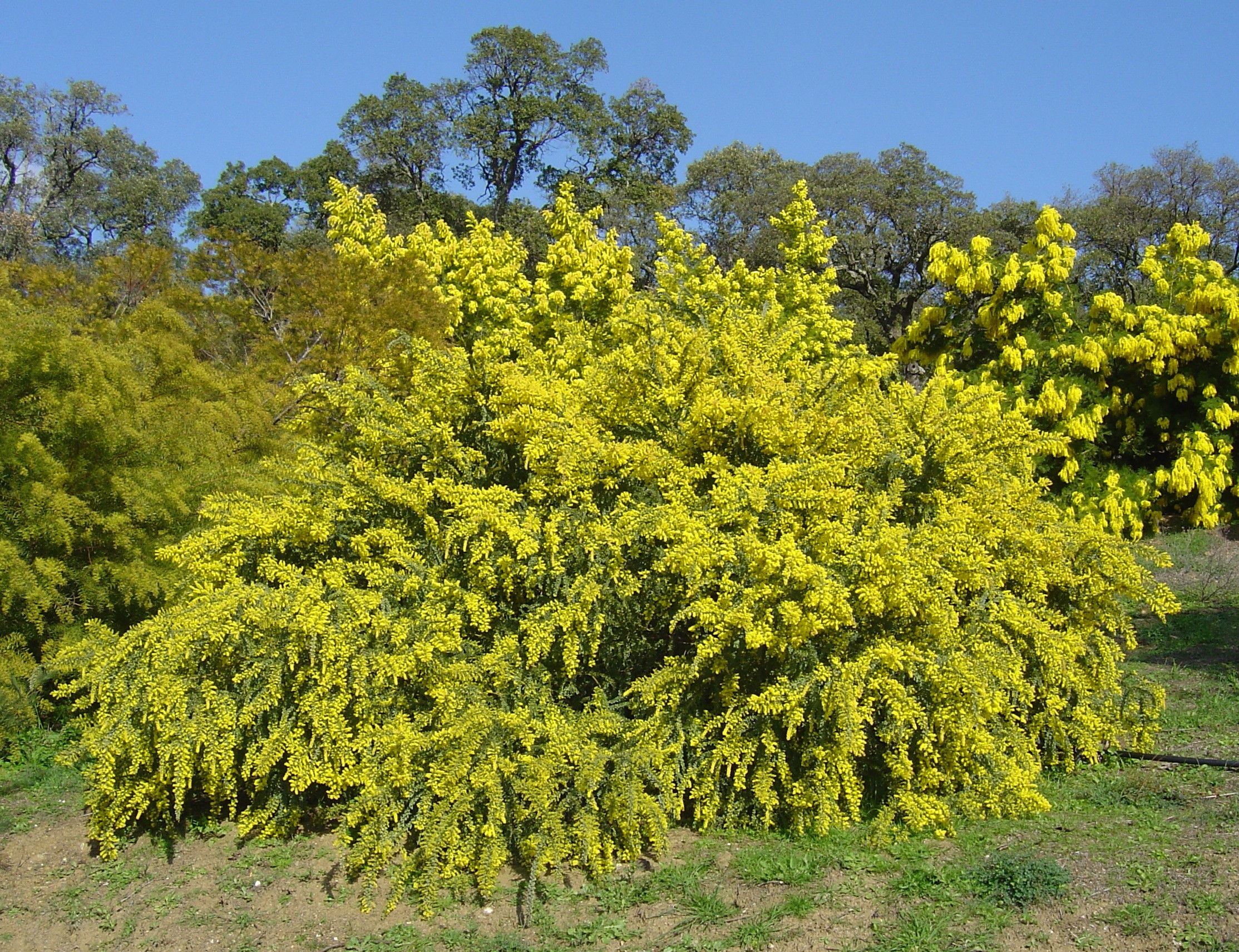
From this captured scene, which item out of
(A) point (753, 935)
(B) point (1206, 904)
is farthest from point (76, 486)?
(B) point (1206, 904)

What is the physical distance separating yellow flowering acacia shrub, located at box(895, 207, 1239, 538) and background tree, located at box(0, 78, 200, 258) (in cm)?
2888

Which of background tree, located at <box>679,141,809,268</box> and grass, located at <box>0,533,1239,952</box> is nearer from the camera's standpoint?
grass, located at <box>0,533,1239,952</box>

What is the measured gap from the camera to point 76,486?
23.8 feet

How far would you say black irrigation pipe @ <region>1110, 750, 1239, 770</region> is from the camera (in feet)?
18.5

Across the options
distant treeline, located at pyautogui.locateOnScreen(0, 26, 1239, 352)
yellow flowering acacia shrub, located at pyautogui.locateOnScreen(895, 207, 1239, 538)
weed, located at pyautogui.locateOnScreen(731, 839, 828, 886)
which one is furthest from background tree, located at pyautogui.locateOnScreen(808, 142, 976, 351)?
weed, located at pyautogui.locateOnScreen(731, 839, 828, 886)

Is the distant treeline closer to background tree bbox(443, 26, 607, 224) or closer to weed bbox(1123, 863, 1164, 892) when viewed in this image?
background tree bbox(443, 26, 607, 224)

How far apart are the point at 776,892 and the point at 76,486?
224 inches

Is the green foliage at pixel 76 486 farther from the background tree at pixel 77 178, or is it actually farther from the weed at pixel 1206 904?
the background tree at pixel 77 178

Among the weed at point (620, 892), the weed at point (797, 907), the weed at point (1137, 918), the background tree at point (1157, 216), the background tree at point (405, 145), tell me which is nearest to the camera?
the weed at point (1137, 918)

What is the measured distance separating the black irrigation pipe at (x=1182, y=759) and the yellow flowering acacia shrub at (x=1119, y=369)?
6.56 meters

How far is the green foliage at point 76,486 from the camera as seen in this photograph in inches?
270

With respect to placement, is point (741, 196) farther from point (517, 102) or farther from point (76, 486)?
point (76, 486)

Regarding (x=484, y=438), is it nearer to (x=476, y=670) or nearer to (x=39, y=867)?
(x=476, y=670)

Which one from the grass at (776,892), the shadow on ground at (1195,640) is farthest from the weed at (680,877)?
the shadow on ground at (1195,640)
